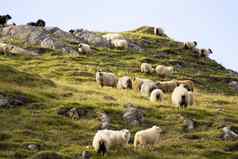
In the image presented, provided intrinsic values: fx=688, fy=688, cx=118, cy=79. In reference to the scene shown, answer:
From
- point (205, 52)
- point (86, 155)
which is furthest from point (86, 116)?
point (205, 52)

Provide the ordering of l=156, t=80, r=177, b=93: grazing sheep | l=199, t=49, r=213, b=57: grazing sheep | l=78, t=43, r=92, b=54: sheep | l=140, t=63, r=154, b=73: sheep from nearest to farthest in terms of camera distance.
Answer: l=156, t=80, r=177, b=93: grazing sheep < l=140, t=63, r=154, b=73: sheep < l=78, t=43, r=92, b=54: sheep < l=199, t=49, r=213, b=57: grazing sheep

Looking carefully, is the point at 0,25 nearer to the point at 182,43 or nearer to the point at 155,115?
the point at 182,43

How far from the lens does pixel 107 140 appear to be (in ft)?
119

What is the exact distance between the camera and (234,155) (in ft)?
125

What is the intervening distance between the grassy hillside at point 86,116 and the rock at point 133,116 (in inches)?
16.9

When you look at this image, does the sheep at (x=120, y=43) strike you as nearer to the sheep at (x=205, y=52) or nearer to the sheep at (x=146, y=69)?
the sheep at (x=205, y=52)

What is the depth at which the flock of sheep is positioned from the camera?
36312mm

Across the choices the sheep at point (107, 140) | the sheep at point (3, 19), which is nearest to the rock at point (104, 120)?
the sheep at point (107, 140)

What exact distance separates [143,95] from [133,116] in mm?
10898

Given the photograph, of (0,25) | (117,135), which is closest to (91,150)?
(117,135)

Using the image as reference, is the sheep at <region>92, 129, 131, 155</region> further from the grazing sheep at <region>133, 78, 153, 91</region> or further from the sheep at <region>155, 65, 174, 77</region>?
the sheep at <region>155, 65, 174, 77</region>

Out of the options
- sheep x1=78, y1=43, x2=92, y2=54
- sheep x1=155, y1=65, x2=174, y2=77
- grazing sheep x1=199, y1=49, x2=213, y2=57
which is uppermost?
grazing sheep x1=199, y1=49, x2=213, y2=57

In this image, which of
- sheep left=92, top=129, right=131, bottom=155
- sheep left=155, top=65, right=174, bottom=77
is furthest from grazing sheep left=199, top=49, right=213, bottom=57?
sheep left=92, top=129, right=131, bottom=155

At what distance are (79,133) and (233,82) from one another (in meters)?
42.6
